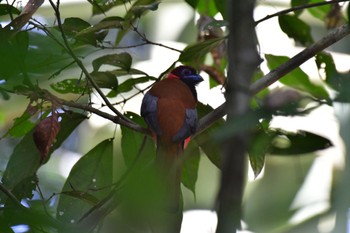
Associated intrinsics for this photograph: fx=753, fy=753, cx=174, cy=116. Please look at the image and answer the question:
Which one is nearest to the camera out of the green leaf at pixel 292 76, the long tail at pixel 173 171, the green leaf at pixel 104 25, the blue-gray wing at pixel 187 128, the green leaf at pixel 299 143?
the green leaf at pixel 299 143

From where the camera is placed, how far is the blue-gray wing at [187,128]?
2139 mm

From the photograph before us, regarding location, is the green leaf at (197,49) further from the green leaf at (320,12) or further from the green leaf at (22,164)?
the green leaf at (320,12)

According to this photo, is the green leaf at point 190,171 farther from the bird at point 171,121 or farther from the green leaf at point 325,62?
the green leaf at point 325,62

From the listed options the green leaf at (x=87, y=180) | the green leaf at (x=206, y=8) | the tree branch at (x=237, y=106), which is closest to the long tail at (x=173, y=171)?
the green leaf at (x=87, y=180)

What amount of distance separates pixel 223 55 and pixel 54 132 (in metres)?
1.02

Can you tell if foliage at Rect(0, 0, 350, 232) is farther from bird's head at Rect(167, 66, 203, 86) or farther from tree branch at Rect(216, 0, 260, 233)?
tree branch at Rect(216, 0, 260, 233)

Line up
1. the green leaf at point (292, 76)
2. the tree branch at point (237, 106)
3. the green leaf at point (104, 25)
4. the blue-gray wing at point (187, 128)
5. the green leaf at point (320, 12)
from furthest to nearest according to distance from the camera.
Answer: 1. the green leaf at point (320, 12)
2. the green leaf at point (292, 76)
3. the blue-gray wing at point (187, 128)
4. the green leaf at point (104, 25)
5. the tree branch at point (237, 106)

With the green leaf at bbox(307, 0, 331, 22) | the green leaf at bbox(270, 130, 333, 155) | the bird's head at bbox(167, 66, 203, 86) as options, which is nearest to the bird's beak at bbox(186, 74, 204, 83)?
the bird's head at bbox(167, 66, 203, 86)

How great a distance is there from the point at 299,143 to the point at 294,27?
4.26 feet

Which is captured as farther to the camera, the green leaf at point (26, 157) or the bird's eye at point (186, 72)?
the bird's eye at point (186, 72)

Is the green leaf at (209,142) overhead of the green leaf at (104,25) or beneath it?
beneath

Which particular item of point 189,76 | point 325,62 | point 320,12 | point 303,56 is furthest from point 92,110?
point 320,12

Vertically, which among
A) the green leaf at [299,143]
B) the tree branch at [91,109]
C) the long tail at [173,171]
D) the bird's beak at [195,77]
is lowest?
the green leaf at [299,143]

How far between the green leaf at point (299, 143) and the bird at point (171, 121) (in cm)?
73
